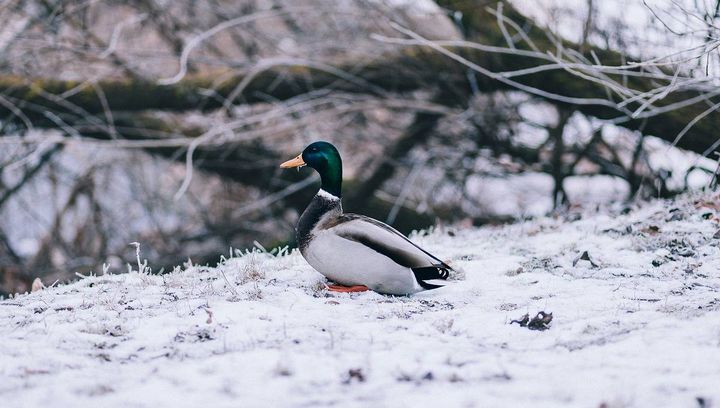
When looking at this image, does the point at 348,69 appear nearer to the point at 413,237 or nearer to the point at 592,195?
the point at 413,237

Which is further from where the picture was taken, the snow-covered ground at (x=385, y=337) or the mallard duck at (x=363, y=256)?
the mallard duck at (x=363, y=256)

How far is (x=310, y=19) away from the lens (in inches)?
436

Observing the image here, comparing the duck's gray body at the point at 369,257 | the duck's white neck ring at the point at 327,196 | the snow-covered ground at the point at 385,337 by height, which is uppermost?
the duck's white neck ring at the point at 327,196

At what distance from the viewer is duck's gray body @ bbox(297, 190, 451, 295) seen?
4113 mm

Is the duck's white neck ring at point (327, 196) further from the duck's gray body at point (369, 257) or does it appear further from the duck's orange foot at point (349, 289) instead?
the duck's orange foot at point (349, 289)

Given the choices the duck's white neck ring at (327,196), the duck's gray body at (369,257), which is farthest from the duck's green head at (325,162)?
the duck's gray body at (369,257)

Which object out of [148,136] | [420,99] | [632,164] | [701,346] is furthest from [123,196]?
[701,346]

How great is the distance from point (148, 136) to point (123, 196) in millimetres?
2112

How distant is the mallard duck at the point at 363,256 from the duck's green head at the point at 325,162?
25cm

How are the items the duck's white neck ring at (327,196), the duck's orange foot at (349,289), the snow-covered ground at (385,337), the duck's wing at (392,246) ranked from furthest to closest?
the duck's white neck ring at (327,196) → the duck's orange foot at (349,289) → the duck's wing at (392,246) → the snow-covered ground at (385,337)

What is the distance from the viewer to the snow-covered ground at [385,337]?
2.71 metres

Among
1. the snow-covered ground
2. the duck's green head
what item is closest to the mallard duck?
the snow-covered ground

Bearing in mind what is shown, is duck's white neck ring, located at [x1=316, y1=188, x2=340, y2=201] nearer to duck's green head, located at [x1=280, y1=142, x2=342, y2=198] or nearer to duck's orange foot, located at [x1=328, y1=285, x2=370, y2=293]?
duck's green head, located at [x1=280, y1=142, x2=342, y2=198]

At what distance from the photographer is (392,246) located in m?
4.11
